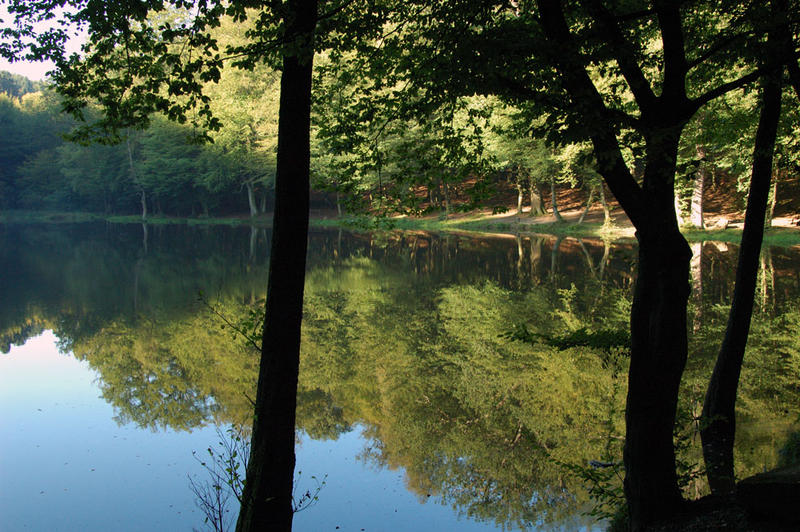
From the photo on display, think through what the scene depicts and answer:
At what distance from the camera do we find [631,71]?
531 centimetres

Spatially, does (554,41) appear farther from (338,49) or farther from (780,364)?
(780,364)

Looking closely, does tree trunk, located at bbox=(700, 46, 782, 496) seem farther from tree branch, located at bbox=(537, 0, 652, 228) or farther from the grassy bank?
the grassy bank

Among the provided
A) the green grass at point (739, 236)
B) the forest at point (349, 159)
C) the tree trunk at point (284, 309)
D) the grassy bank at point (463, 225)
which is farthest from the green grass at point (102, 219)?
the tree trunk at point (284, 309)

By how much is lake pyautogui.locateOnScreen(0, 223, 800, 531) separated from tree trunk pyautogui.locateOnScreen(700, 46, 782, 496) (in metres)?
0.26

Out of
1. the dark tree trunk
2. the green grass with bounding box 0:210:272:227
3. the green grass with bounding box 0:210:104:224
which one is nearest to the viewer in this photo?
the dark tree trunk

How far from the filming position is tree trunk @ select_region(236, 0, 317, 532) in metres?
5.48

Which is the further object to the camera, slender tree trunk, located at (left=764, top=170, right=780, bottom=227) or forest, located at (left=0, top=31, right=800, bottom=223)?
slender tree trunk, located at (left=764, top=170, right=780, bottom=227)

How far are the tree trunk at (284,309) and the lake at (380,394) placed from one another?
0.70 meters

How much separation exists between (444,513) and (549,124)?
186 inches

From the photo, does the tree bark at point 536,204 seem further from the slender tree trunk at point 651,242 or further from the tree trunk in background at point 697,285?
the slender tree trunk at point 651,242

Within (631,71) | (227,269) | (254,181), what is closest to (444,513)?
(631,71)

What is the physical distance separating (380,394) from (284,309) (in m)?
6.04

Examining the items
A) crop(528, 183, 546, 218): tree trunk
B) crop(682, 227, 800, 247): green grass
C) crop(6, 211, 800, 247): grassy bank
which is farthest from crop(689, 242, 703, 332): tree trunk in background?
crop(528, 183, 546, 218): tree trunk

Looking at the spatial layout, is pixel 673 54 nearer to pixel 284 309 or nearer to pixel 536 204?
pixel 284 309
